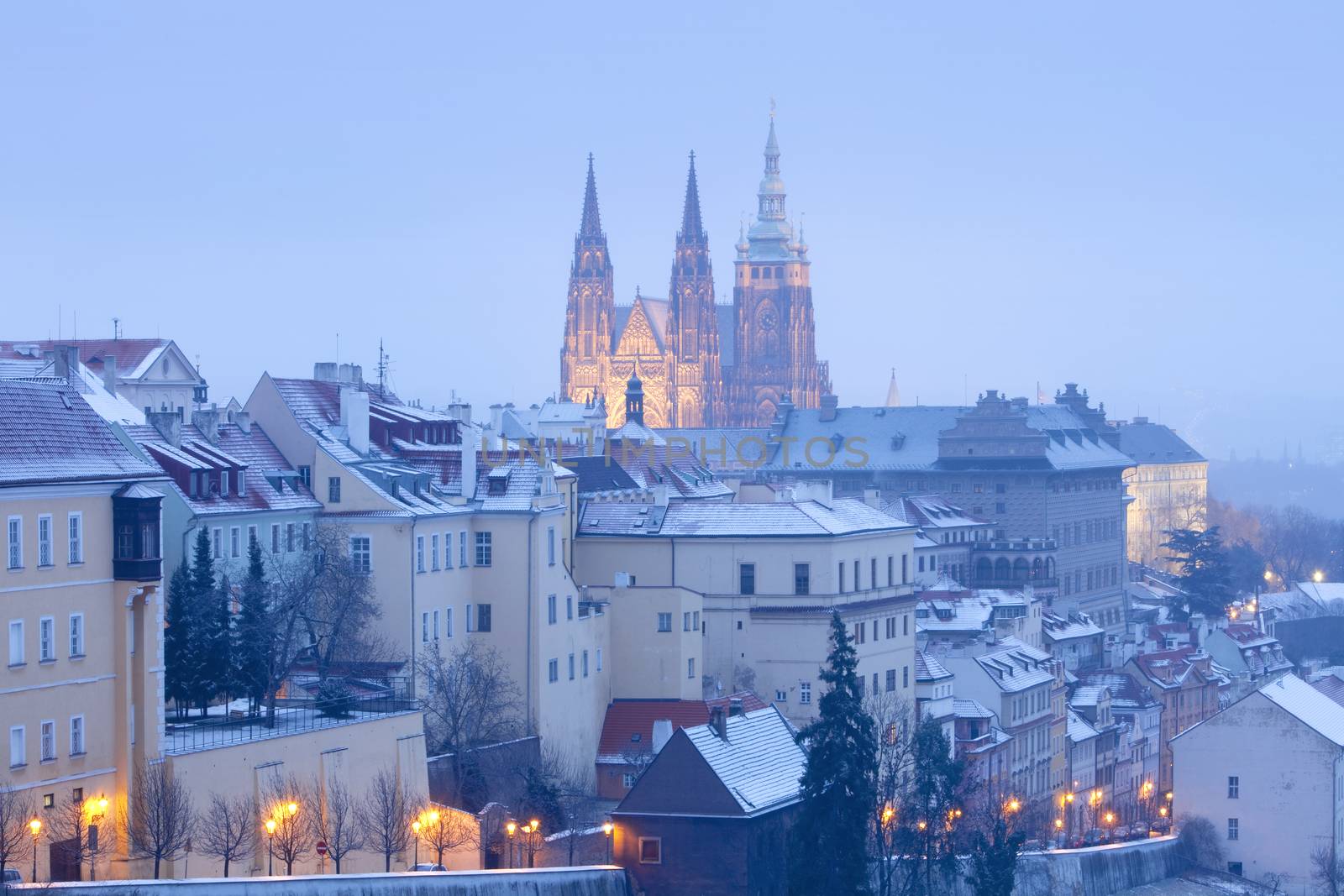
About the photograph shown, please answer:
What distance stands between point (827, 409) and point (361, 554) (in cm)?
10548

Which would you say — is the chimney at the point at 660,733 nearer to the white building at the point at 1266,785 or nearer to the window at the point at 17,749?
the white building at the point at 1266,785

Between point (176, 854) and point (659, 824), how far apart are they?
1388 centimetres

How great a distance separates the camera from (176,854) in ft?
180

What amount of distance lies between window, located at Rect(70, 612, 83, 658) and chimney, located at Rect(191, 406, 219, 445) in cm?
2037

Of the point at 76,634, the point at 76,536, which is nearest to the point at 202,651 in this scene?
the point at 76,634

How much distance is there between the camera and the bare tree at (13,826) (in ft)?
166

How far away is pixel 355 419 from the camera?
80.6 m

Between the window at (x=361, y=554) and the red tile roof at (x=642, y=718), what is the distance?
870 cm

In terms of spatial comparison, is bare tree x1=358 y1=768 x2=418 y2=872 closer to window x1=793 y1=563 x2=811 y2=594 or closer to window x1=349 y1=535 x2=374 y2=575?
window x1=349 y1=535 x2=374 y2=575

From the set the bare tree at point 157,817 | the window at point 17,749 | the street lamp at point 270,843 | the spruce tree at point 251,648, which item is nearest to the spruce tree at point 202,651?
the spruce tree at point 251,648

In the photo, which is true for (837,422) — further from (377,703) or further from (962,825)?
(377,703)

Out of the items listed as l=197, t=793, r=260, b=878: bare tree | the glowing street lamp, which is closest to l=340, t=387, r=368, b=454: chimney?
the glowing street lamp

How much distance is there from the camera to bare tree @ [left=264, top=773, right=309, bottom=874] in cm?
5728

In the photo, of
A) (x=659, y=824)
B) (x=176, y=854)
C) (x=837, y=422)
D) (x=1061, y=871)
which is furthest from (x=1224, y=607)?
(x=176, y=854)
